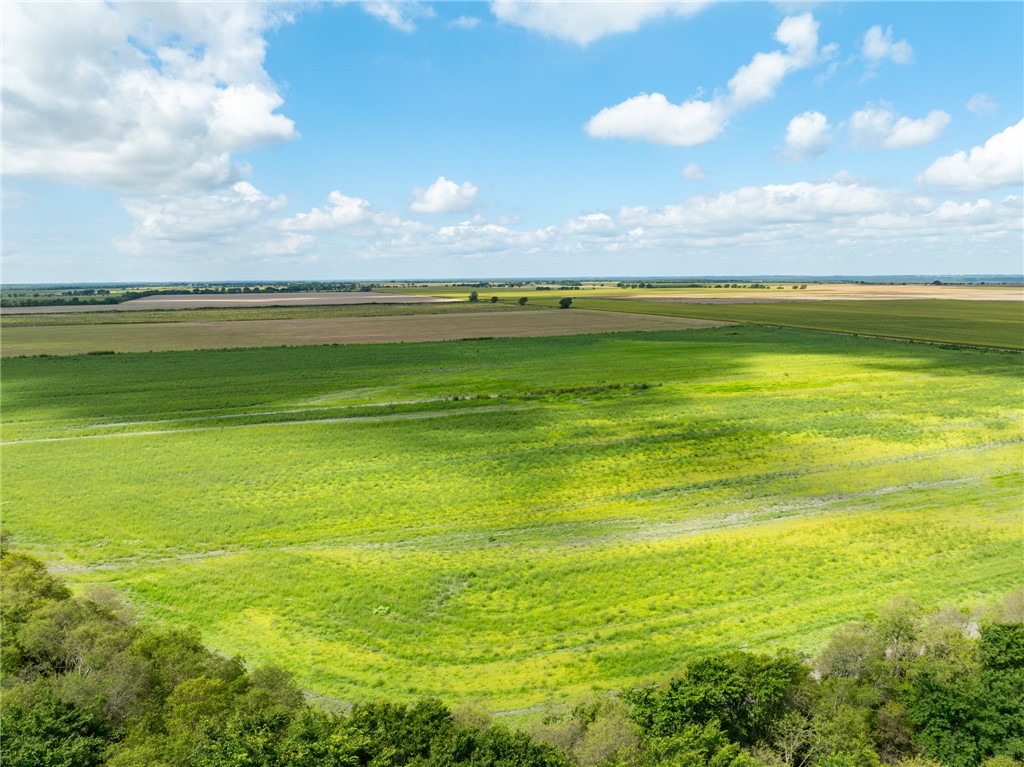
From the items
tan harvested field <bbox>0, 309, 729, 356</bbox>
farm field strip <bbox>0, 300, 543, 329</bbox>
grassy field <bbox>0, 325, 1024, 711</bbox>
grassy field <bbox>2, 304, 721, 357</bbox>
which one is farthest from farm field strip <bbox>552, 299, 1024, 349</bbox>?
farm field strip <bbox>0, 300, 543, 329</bbox>

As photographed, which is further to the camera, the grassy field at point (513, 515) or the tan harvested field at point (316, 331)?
the tan harvested field at point (316, 331)

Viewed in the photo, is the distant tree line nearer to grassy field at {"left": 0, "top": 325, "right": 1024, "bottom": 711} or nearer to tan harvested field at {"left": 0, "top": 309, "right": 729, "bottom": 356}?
grassy field at {"left": 0, "top": 325, "right": 1024, "bottom": 711}

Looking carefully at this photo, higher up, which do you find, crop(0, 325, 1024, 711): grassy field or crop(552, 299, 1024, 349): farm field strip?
crop(552, 299, 1024, 349): farm field strip

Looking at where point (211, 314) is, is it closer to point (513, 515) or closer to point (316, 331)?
point (316, 331)

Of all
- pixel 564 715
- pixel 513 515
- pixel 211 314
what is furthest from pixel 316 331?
pixel 564 715

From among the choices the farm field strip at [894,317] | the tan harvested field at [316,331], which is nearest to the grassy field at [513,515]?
the tan harvested field at [316,331]

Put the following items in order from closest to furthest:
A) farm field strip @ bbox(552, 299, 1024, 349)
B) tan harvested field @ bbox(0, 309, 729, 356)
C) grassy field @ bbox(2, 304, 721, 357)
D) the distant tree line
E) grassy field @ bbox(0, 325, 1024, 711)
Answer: the distant tree line < grassy field @ bbox(0, 325, 1024, 711) < grassy field @ bbox(2, 304, 721, 357) < tan harvested field @ bbox(0, 309, 729, 356) < farm field strip @ bbox(552, 299, 1024, 349)

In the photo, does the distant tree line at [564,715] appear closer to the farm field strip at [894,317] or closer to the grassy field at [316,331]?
the grassy field at [316,331]
